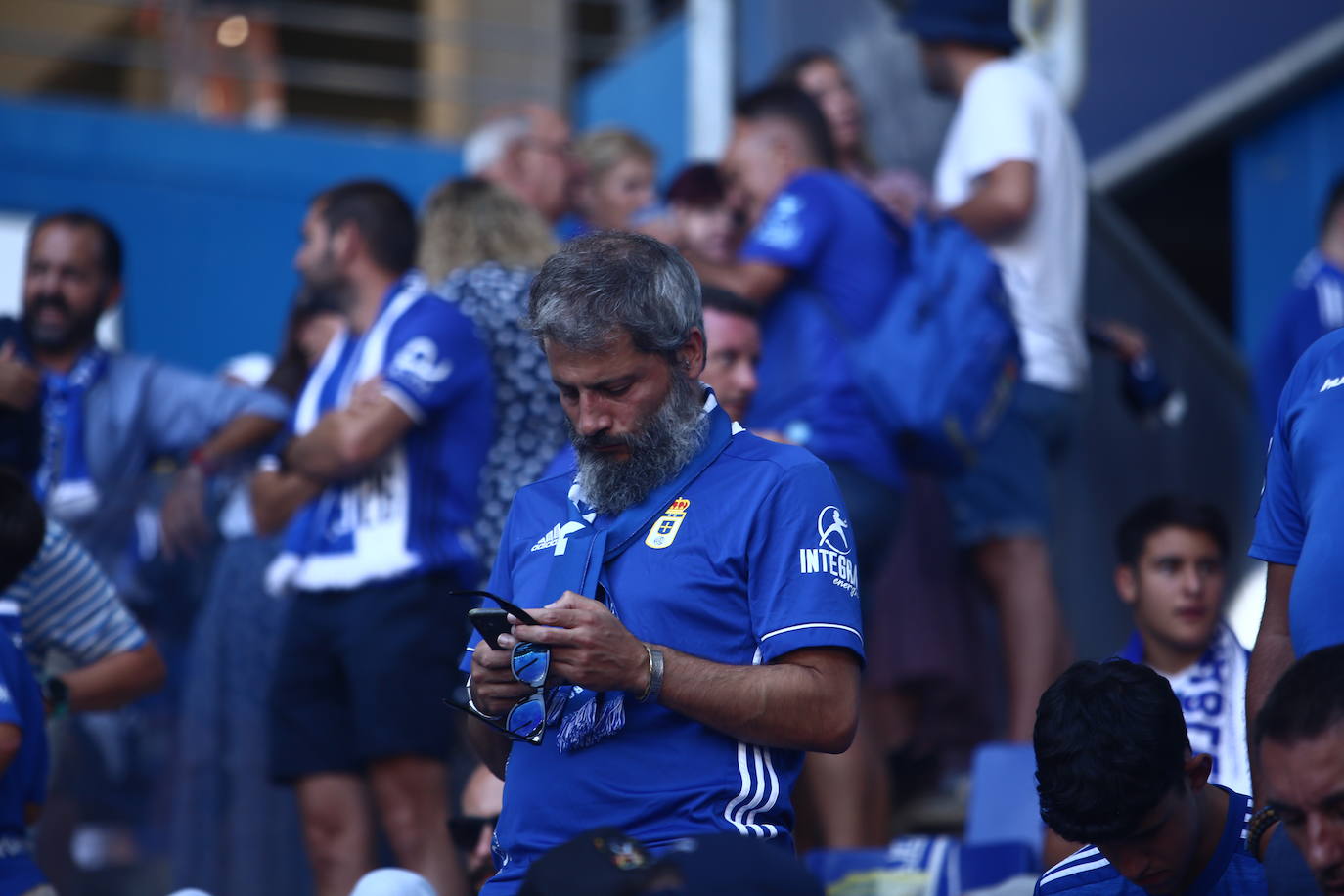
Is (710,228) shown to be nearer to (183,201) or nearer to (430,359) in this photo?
(430,359)

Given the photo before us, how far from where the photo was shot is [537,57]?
520 inches

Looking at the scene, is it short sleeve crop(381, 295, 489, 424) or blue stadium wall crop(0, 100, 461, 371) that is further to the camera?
blue stadium wall crop(0, 100, 461, 371)

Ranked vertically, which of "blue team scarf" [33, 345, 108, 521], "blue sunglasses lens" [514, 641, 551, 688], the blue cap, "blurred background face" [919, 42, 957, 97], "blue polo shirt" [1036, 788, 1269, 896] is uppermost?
the blue cap

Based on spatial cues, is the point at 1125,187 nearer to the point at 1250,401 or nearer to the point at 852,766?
the point at 1250,401

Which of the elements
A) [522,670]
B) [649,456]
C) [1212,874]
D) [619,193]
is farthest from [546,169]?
[1212,874]

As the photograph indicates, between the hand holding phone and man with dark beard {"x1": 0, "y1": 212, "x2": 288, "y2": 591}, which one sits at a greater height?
man with dark beard {"x1": 0, "y1": 212, "x2": 288, "y2": 591}

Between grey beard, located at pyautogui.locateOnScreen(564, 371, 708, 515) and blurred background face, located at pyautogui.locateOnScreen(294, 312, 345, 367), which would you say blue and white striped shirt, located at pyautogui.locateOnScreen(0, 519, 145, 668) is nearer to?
grey beard, located at pyautogui.locateOnScreen(564, 371, 708, 515)

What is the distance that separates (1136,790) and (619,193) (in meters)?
4.79

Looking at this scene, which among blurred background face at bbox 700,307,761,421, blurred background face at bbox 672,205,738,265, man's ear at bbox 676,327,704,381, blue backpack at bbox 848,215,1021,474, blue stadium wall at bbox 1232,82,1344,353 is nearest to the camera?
man's ear at bbox 676,327,704,381

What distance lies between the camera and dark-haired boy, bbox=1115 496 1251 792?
4402 millimetres

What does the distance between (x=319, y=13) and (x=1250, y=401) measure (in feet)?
27.5

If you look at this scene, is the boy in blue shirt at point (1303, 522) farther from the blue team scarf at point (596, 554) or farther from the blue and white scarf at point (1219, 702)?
the blue and white scarf at point (1219, 702)

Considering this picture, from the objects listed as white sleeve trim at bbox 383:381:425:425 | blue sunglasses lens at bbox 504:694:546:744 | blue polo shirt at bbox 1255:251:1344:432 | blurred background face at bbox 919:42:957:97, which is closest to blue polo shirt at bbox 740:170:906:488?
blurred background face at bbox 919:42:957:97

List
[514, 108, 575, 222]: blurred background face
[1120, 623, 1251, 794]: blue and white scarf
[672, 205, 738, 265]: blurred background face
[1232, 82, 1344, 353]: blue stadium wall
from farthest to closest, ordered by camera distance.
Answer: [1232, 82, 1344, 353]: blue stadium wall → [514, 108, 575, 222]: blurred background face → [672, 205, 738, 265]: blurred background face → [1120, 623, 1251, 794]: blue and white scarf
